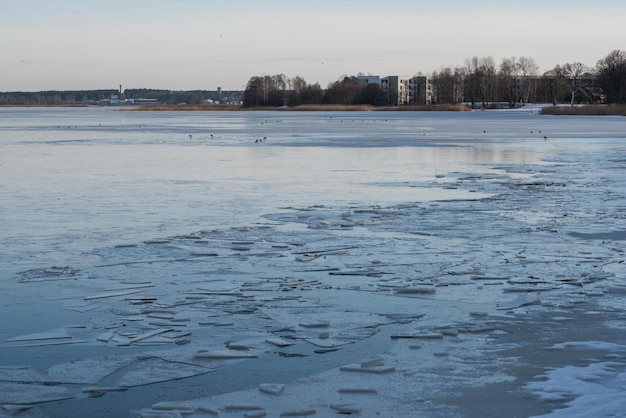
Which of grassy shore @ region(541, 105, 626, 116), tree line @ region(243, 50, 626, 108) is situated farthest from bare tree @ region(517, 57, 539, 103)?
grassy shore @ region(541, 105, 626, 116)

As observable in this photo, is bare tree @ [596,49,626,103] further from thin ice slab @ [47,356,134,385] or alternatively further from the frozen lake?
thin ice slab @ [47,356,134,385]

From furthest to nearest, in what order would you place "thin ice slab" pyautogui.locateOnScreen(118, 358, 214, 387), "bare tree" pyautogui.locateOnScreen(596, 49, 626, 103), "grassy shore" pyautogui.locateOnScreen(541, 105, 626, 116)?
"bare tree" pyautogui.locateOnScreen(596, 49, 626, 103) → "grassy shore" pyautogui.locateOnScreen(541, 105, 626, 116) → "thin ice slab" pyautogui.locateOnScreen(118, 358, 214, 387)

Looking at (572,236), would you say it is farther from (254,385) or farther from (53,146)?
(53,146)

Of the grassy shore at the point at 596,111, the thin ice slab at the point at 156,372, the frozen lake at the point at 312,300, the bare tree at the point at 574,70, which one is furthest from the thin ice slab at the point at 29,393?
the bare tree at the point at 574,70

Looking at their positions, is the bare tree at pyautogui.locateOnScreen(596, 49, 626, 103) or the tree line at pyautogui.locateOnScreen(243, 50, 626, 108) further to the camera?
the tree line at pyautogui.locateOnScreen(243, 50, 626, 108)

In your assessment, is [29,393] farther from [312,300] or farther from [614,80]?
[614,80]

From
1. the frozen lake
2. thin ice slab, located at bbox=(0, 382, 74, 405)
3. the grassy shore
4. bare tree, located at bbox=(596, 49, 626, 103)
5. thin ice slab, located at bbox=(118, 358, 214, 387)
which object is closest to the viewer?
thin ice slab, located at bbox=(0, 382, 74, 405)

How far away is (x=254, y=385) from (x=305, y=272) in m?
2.75

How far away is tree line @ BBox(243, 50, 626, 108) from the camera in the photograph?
10838cm

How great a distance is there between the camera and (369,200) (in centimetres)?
1162

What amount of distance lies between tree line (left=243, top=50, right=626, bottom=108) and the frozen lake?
290 ft

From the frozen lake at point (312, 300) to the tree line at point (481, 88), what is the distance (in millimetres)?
88495

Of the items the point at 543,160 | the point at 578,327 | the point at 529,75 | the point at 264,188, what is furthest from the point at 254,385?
the point at 529,75

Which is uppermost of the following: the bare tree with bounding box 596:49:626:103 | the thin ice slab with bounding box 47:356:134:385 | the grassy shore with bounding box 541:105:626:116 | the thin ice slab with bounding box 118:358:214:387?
the bare tree with bounding box 596:49:626:103
